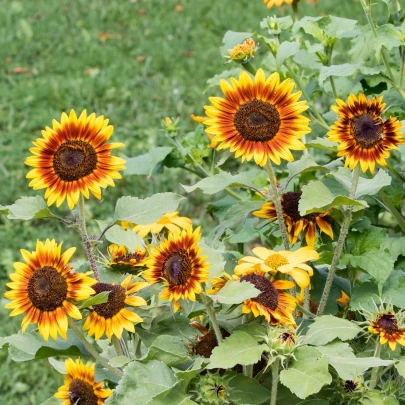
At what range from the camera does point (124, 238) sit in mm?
1823

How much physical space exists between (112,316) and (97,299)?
10 centimetres

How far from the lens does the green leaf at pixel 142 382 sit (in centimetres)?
151

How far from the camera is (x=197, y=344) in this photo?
1.73 metres

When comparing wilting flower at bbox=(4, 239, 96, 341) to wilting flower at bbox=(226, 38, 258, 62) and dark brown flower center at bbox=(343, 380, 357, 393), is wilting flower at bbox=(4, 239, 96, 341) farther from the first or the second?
wilting flower at bbox=(226, 38, 258, 62)

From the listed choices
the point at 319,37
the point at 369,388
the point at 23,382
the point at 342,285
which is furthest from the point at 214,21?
the point at 369,388

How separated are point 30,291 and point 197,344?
0.37m

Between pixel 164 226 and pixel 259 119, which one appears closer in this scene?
pixel 259 119

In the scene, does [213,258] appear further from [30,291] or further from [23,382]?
[23,382]

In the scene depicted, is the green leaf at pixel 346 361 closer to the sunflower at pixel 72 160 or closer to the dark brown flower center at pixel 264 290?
the dark brown flower center at pixel 264 290

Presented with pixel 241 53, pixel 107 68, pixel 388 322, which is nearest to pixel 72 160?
pixel 241 53

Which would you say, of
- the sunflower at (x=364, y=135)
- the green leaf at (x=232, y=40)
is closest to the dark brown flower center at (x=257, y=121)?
the sunflower at (x=364, y=135)

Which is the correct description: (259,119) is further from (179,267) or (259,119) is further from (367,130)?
(179,267)

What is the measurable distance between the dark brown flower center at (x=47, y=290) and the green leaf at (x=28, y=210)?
0.13m

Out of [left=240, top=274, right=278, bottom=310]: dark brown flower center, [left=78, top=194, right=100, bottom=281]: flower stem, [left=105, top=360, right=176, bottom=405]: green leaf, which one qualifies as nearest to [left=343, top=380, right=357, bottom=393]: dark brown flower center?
[left=240, top=274, right=278, bottom=310]: dark brown flower center
